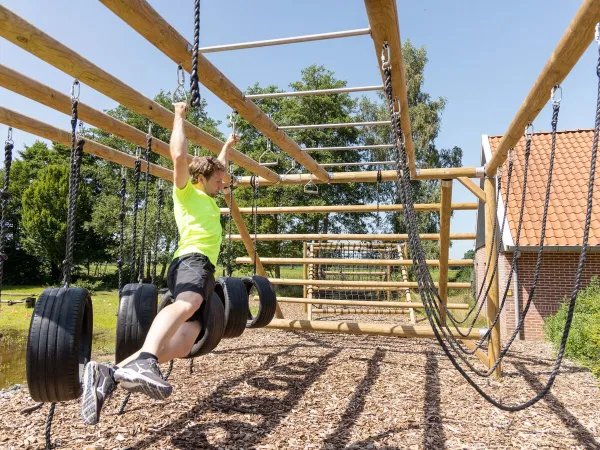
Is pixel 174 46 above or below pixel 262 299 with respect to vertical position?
above

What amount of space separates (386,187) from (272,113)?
343 inches

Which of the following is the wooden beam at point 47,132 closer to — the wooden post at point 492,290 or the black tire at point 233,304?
the black tire at point 233,304

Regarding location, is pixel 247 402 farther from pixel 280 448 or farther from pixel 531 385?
pixel 531 385

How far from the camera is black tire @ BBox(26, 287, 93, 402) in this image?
2.26m

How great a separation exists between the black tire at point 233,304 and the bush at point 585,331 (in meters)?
4.22

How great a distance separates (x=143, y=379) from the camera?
2064mm

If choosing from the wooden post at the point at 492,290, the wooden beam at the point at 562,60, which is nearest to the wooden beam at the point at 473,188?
the wooden post at the point at 492,290

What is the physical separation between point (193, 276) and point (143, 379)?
2.35 ft

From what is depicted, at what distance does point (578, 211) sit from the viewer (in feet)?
32.4

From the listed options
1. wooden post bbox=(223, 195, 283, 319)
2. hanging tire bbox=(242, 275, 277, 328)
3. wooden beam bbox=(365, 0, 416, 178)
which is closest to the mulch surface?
hanging tire bbox=(242, 275, 277, 328)

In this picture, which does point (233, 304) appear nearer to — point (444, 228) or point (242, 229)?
point (242, 229)

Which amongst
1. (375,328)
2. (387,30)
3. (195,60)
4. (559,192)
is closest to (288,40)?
(387,30)

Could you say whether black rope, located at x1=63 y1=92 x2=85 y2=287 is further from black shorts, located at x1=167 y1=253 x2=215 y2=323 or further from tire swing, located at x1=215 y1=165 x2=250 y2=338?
tire swing, located at x1=215 y1=165 x2=250 y2=338

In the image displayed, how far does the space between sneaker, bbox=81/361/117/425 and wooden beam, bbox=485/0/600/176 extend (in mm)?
3105
